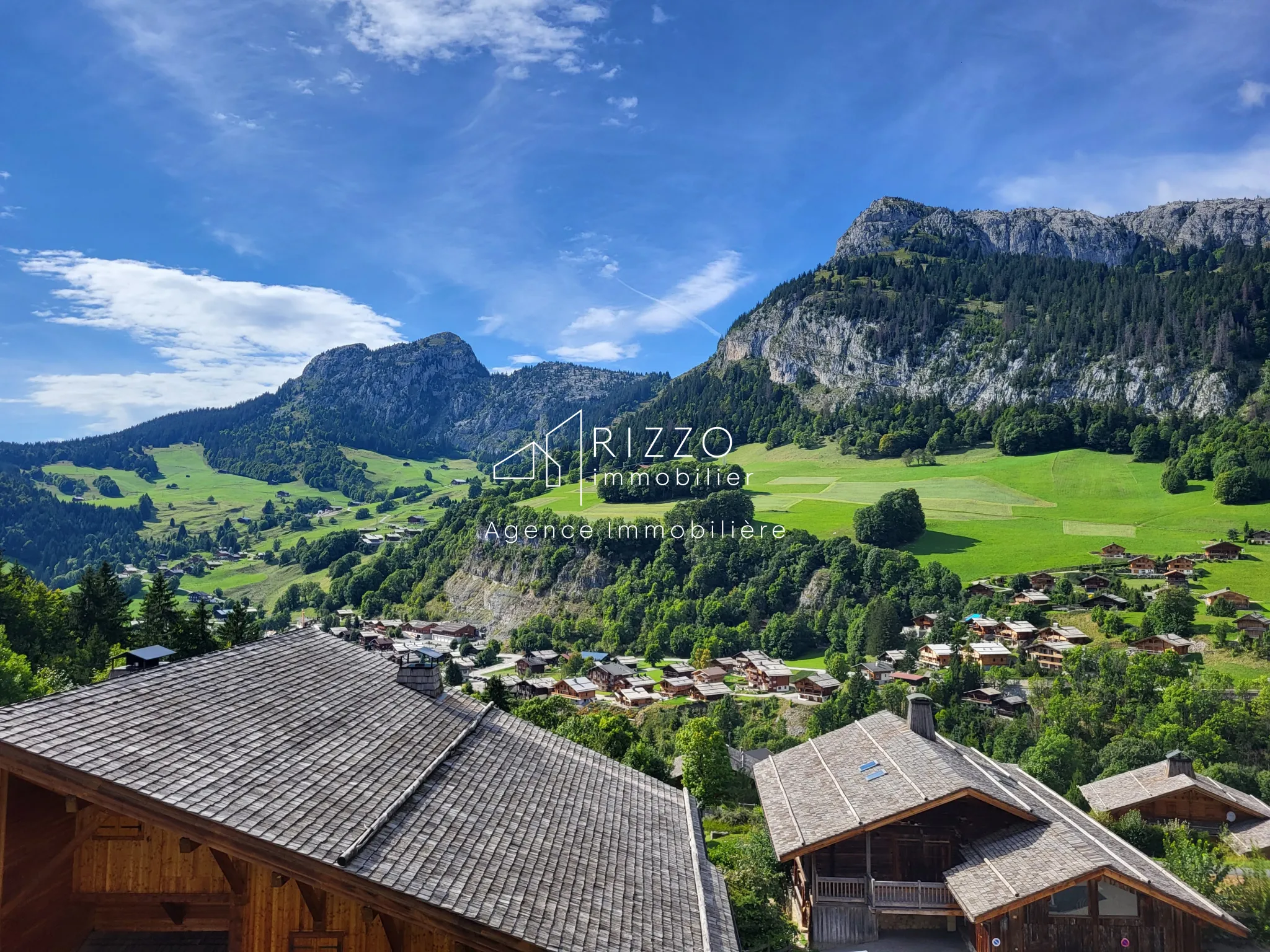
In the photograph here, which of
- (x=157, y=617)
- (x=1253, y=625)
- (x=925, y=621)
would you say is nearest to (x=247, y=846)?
(x=157, y=617)

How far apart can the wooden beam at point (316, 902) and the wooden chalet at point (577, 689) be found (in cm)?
7721

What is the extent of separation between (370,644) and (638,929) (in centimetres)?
10530

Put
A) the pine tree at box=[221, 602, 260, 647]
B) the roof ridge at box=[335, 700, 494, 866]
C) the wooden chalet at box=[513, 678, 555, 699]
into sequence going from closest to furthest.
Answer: the roof ridge at box=[335, 700, 494, 866] < the pine tree at box=[221, 602, 260, 647] < the wooden chalet at box=[513, 678, 555, 699]

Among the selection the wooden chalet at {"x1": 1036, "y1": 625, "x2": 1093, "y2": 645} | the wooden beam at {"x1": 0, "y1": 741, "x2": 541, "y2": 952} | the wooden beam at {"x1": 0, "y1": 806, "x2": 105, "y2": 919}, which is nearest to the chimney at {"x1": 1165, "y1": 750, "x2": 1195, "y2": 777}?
the wooden beam at {"x1": 0, "y1": 741, "x2": 541, "y2": 952}

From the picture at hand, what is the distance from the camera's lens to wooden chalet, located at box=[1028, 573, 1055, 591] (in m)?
89.4

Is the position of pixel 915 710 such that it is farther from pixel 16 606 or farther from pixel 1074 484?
pixel 1074 484

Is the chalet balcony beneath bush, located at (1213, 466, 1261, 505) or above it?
beneath

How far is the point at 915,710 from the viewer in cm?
2473

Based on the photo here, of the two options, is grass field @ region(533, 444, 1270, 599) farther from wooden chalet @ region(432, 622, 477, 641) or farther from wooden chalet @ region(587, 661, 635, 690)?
wooden chalet @ region(587, 661, 635, 690)

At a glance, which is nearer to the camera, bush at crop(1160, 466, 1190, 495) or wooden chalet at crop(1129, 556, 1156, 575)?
wooden chalet at crop(1129, 556, 1156, 575)

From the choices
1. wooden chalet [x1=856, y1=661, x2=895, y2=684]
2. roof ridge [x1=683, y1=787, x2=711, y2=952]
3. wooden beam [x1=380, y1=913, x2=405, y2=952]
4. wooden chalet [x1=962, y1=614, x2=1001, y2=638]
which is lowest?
wooden chalet [x1=856, y1=661, x2=895, y2=684]

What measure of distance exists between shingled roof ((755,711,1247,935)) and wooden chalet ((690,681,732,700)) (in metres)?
53.6

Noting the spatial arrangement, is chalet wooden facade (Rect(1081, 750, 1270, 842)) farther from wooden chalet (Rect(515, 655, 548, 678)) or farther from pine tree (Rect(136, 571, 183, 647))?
wooden chalet (Rect(515, 655, 548, 678))

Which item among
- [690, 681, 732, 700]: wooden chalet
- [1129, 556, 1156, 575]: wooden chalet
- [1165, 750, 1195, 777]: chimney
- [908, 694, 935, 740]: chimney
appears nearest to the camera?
[908, 694, 935, 740]: chimney
